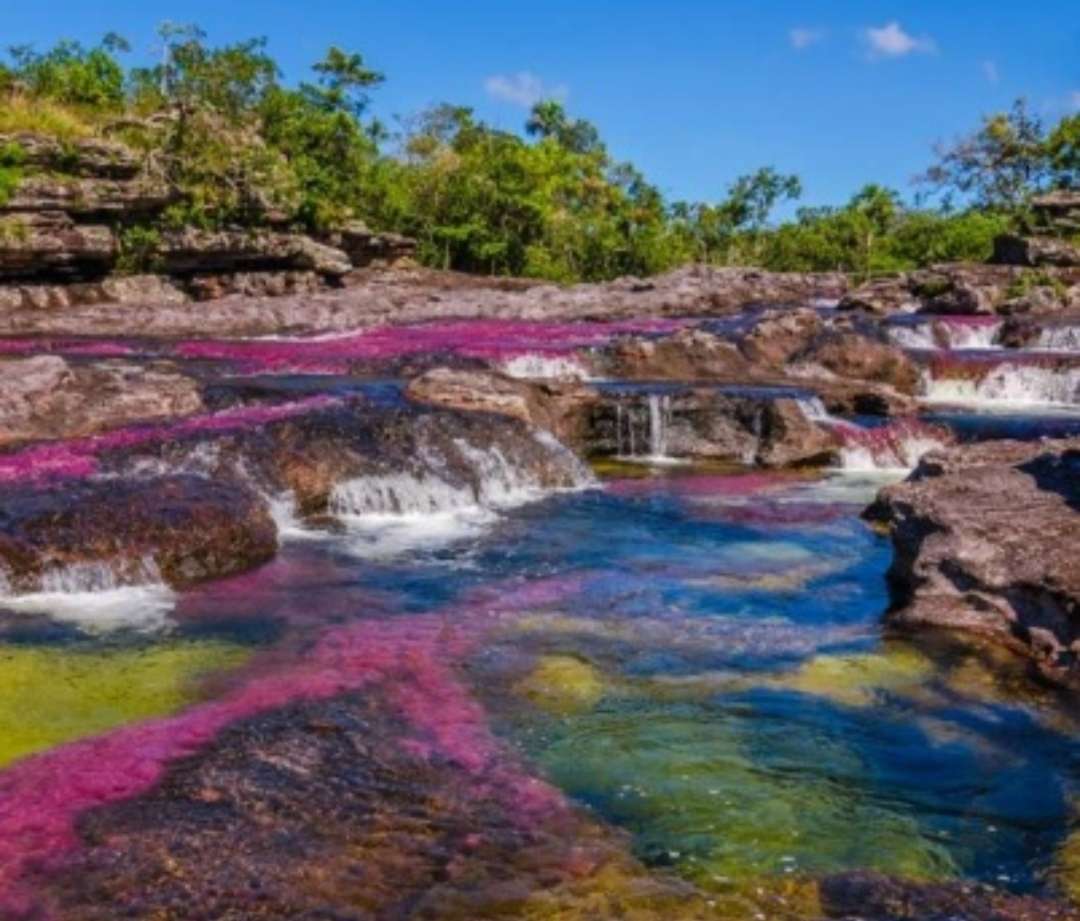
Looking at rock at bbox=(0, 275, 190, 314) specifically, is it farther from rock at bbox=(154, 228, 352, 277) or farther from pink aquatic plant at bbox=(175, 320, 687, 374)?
pink aquatic plant at bbox=(175, 320, 687, 374)

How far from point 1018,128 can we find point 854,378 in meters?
59.5

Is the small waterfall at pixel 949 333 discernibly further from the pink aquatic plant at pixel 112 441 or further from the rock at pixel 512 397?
the pink aquatic plant at pixel 112 441

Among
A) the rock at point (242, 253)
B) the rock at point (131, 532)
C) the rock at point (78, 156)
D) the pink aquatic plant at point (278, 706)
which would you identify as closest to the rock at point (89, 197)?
the rock at point (78, 156)

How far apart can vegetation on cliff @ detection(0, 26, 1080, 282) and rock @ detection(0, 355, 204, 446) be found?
86.0 ft

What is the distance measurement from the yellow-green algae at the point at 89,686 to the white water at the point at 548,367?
21.4 meters

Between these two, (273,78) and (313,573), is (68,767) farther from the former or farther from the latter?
(273,78)

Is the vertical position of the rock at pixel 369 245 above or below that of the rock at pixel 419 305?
above

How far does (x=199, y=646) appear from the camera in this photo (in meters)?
11.6

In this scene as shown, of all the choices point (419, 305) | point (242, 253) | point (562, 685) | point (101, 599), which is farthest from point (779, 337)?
point (242, 253)

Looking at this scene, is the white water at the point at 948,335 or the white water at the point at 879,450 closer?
the white water at the point at 879,450

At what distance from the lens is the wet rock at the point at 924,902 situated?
6500 millimetres

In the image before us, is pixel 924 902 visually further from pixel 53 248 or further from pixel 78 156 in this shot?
pixel 78 156

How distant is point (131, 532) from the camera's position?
1427cm

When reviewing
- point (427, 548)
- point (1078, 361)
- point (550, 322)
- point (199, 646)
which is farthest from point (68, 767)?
point (550, 322)
